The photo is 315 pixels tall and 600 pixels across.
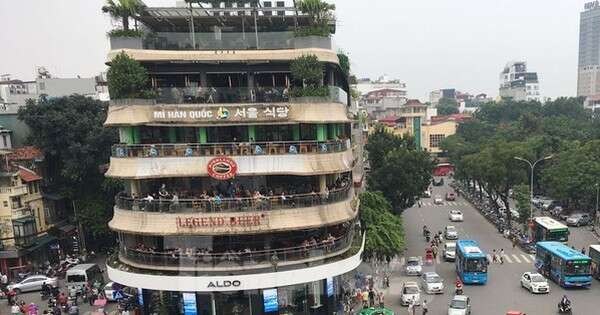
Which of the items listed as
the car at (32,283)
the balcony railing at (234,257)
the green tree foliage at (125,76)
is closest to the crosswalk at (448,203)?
the balcony railing at (234,257)

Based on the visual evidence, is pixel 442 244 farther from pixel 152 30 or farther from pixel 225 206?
pixel 152 30

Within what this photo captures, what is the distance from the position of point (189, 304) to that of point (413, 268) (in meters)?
17.7

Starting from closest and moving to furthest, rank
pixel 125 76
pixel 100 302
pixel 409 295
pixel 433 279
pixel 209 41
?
pixel 125 76 < pixel 209 41 < pixel 409 295 < pixel 100 302 < pixel 433 279

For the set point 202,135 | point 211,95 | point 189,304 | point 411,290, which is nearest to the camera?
point 189,304

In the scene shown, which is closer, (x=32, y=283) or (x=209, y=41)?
(x=209, y=41)

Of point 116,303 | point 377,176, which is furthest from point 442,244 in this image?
point 116,303

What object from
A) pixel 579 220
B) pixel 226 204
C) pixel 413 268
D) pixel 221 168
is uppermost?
pixel 221 168

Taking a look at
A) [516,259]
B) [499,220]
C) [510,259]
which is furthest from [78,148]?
[499,220]

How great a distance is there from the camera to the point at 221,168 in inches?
992

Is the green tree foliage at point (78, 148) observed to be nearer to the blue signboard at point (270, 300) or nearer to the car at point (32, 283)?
the car at point (32, 283)

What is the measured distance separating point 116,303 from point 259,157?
1574 cm

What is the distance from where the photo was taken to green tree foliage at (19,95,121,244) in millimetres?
41156

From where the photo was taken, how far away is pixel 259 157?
25.8m

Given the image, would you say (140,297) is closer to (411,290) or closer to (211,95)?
(211,95)
